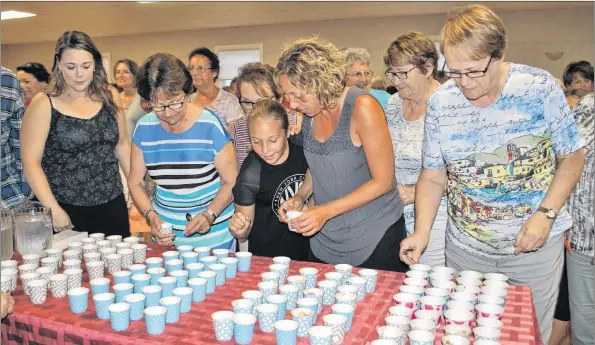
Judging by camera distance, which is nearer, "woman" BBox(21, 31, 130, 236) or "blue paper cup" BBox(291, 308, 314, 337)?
"blue paper cup" BBox(291, 308, 314, 337)

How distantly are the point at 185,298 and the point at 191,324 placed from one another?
0.10 meters

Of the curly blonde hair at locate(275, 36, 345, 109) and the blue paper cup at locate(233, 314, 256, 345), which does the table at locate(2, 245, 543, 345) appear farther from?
the curly blonde hair at locate(275, 36, 345, 109)

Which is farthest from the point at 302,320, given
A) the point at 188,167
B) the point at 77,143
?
the point at 77,143

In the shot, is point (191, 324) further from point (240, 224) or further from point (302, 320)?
point (240, 224)

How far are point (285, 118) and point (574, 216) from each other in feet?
4.15

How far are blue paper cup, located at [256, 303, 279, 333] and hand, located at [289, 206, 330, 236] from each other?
0.54m

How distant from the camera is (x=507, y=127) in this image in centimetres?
178

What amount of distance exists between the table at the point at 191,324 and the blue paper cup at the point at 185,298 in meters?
0.02

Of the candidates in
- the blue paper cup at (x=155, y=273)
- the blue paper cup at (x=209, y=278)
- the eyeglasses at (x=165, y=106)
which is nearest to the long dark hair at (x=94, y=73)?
the eyeglasses at (x=165, y=106)

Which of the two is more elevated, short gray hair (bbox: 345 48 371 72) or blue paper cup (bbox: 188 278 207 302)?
short gray hair (bbox: 345 48 371 72)

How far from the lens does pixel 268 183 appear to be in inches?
87.1

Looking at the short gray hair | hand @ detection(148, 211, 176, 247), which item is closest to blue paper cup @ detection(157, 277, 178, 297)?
hand @ detection(148, 211, 176, 247)

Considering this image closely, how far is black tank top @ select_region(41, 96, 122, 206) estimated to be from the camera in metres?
2.51

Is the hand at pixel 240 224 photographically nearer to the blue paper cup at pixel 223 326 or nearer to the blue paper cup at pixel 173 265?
the blue paper cup at pixel 173 265
